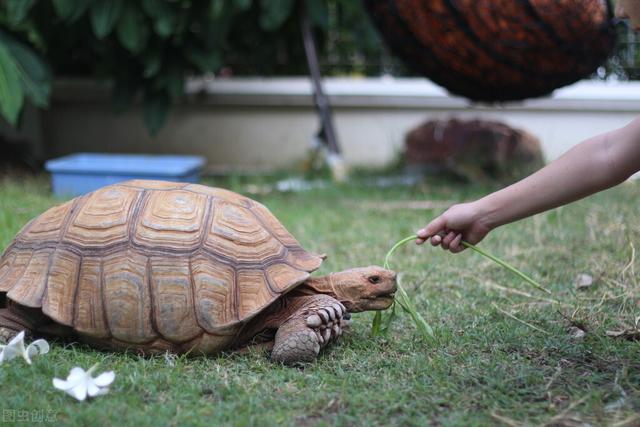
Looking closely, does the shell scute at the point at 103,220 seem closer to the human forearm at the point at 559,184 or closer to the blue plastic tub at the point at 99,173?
the human forearm at the point at 559,184

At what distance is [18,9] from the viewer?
5.09 m

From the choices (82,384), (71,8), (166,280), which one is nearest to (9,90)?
(71,8)

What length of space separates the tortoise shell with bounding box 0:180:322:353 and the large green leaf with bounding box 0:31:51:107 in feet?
10.2

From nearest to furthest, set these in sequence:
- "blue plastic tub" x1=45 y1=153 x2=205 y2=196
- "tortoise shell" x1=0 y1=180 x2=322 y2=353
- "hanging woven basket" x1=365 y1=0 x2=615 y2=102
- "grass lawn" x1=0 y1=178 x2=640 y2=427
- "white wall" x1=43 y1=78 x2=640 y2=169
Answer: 1. "grass lawn" x1=0 y1=178 x2=640 y2=427
2. "tortoise shell" x1=0 y1=180 x2=322 y2=353
3. "hanging woven basket" x1=365 y1=0 x2=615 y2=102
4. "blue plastic tub" x1=45 y1=153 x2=205 y2=196
5. "white wall" x1=43 y1=78 x2=640 y2=169

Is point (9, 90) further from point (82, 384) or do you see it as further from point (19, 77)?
point (82, 384)

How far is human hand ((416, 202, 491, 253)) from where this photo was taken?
2236 millimetres

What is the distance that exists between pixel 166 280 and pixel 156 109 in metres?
4.00

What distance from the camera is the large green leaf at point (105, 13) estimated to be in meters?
5.22

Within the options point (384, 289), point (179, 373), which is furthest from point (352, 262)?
point (179, 373)

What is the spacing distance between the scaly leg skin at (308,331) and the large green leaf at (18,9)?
11.8ft

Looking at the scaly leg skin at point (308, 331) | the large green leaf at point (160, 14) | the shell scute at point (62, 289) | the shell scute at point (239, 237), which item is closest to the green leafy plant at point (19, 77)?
the large green leaf at point (160, 14)

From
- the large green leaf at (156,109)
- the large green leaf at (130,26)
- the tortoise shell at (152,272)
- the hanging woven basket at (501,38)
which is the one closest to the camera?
the tortoise shell at (152,272)

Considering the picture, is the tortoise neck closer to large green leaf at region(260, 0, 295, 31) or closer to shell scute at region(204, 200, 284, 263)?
shell scute at region(204, 200, 284, 263)

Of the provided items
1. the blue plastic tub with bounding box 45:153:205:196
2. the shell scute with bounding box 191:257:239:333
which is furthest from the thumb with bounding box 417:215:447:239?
the blue plastic tub with bounding box 45:153:205:196
